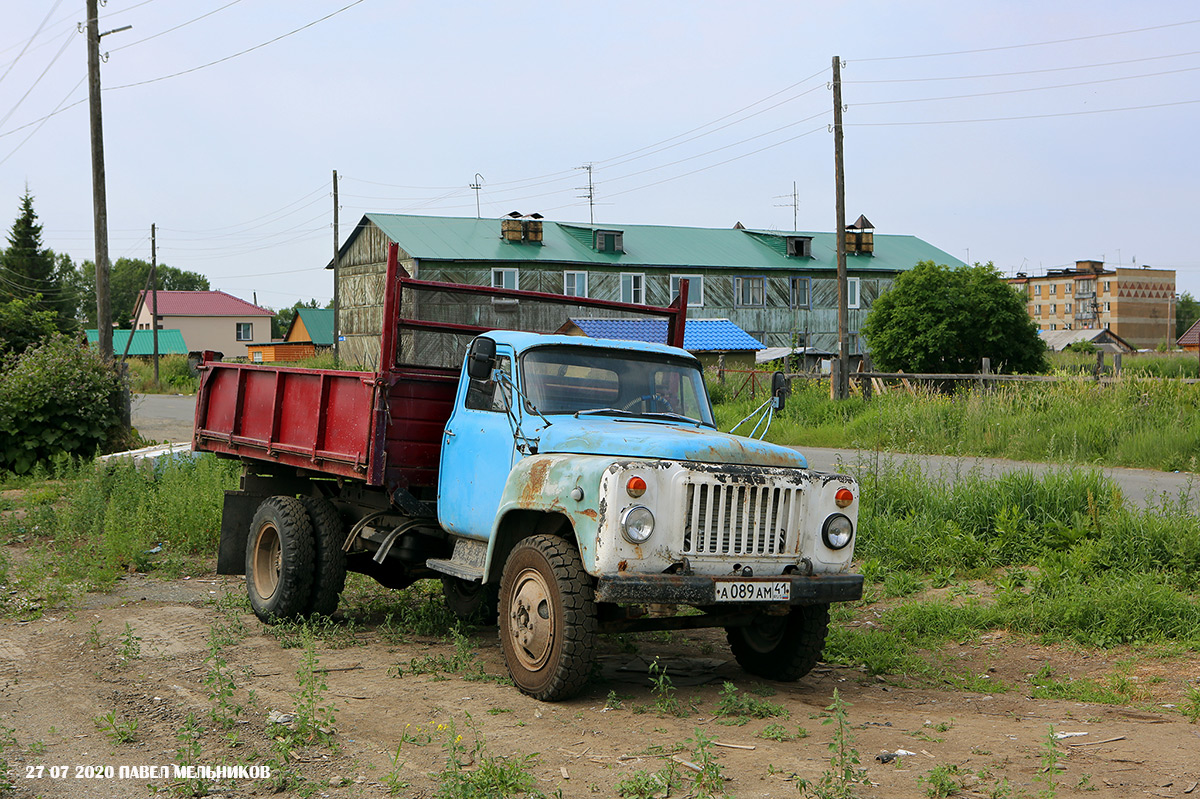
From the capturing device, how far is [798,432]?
21.9m

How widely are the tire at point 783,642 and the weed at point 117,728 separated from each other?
11.6ft

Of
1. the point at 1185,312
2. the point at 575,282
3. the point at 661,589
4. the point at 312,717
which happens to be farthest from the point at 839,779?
the point at 1185,312

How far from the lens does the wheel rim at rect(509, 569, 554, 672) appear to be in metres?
5.93

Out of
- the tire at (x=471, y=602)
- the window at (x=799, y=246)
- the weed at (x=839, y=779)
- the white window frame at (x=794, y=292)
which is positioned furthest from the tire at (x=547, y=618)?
the window at (x=799, y=246)

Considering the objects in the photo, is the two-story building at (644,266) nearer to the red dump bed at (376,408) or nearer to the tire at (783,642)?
the red dump bed at (376,408)

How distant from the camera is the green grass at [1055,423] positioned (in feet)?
49.6

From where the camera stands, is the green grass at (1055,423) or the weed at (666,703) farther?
the green grass at (1055,423)

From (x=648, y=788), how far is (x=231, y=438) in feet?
19.5

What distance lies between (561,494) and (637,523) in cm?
51

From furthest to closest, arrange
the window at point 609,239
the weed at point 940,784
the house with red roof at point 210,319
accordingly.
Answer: the house with red roof at point 210,319
the window at point 609,239
the weed at point 940,784

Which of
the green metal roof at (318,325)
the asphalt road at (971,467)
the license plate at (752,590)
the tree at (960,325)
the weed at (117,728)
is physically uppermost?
the green metal roof at (318,325)

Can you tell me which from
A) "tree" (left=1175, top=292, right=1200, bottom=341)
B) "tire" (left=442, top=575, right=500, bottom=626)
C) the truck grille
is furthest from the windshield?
"tree" (left=1175, top=292, right=1200, bottom=341)

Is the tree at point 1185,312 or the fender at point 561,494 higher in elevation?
the tree at point 1185,312

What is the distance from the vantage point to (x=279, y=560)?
824cm
